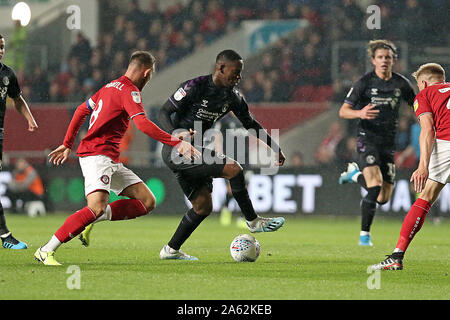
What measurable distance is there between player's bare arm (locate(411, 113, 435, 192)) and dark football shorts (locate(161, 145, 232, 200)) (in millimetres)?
1703

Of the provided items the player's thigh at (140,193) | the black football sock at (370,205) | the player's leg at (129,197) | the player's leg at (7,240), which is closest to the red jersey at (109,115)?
the player's leg at (129,197)

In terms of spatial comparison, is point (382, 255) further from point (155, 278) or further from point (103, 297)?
point (103, 297)

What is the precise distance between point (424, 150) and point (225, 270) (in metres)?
1.91

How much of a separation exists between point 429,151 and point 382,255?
7.31ft

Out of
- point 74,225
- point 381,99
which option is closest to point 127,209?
point 74,225

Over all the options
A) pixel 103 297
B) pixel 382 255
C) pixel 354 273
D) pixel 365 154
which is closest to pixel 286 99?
pixel 365 154

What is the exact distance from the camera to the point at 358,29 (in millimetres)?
17812

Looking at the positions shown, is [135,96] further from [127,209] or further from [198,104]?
[127,209]

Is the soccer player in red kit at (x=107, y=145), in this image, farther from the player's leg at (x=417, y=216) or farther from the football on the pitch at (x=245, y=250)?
the player's leg at (x=417, y=216)

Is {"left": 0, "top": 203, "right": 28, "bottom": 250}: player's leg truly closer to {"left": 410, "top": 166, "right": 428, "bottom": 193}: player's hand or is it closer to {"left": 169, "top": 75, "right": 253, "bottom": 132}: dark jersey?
{"left": 169, "top": 75, "right": 253, "bottom": 132}: dark jersey

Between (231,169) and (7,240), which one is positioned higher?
(231,169)

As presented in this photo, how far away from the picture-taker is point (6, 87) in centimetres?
863

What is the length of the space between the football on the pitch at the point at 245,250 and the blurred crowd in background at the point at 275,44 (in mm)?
7637

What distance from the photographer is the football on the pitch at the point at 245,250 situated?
762cm
